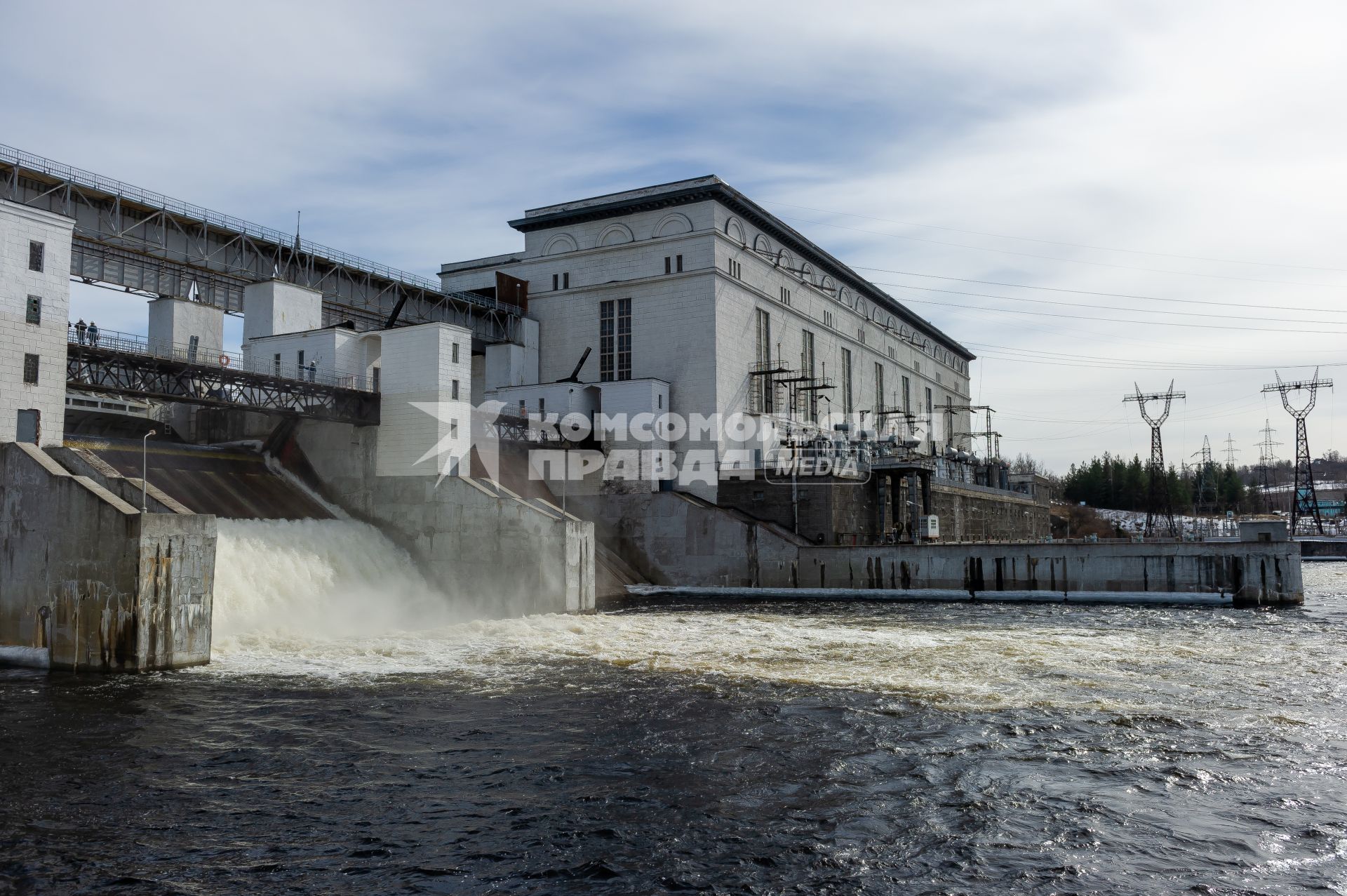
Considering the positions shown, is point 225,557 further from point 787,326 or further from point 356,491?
point 787,326

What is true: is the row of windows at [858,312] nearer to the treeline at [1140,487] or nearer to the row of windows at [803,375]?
the row of windows at [803,375]

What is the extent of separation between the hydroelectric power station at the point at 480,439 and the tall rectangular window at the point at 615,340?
0.26 metres

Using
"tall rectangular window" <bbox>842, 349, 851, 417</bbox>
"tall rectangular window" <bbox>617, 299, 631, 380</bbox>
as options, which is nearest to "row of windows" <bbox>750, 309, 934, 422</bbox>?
"tall rectangular window" <bbox>842, 349, 851, 417</bbox>

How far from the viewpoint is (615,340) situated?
60.2 m

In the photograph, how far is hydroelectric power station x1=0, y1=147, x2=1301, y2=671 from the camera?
23.7 meters

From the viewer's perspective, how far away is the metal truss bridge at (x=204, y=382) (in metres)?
31.3

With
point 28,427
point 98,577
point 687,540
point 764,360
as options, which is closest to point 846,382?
point 764,360

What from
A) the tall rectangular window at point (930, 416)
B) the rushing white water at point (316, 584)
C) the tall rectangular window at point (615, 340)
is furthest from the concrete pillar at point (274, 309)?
the tall rectangular window at point (930, 416)

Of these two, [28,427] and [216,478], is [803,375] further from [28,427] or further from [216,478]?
[28,427]

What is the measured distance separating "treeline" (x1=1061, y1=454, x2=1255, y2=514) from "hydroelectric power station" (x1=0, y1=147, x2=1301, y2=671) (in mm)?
88682

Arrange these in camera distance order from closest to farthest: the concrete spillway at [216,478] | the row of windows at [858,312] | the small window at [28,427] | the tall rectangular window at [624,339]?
the small window at [28,427] → the concrete spillway at [216,478] → the tall rectangular window at [624,339] → the row of windows at [858,312]

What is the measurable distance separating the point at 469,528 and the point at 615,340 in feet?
80.4

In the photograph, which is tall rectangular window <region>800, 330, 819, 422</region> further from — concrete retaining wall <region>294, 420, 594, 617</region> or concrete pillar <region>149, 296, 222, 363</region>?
concrete pillar <region>149, 296, 222, 363</region>

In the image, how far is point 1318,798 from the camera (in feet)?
39.2
